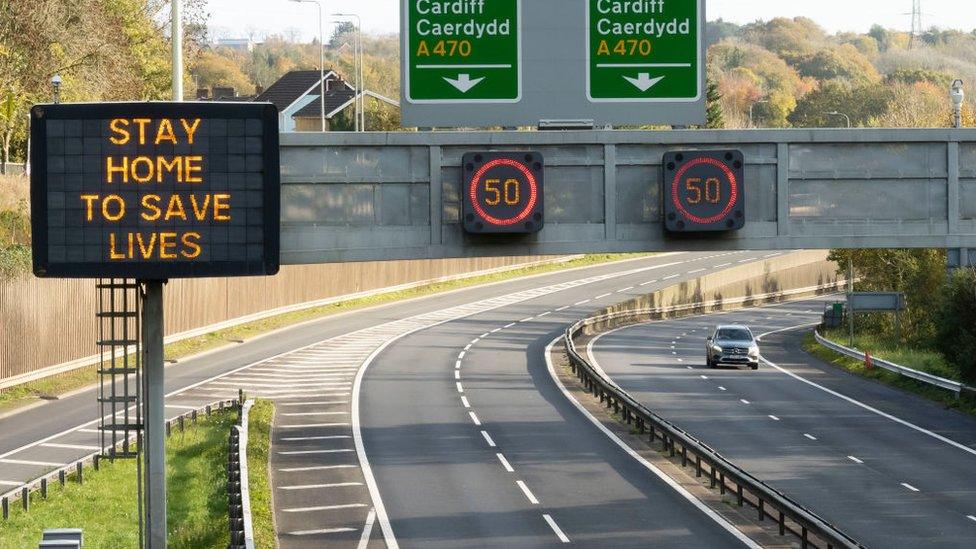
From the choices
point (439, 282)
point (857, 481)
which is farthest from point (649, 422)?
point (439, 282)

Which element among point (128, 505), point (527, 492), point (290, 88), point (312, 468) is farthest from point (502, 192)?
point (290, 88)

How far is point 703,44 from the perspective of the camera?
21031mm

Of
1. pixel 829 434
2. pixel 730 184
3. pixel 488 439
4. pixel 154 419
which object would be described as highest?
pixel 730 184

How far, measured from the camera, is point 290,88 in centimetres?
12331

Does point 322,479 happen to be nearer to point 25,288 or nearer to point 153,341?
point 153,341

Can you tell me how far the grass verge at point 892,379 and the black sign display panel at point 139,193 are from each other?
32.5 m

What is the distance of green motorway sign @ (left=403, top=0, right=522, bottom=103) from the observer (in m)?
20.9

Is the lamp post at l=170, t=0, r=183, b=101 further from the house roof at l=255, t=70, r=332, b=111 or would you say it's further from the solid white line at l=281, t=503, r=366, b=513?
the house roof at l=255, t=70, r=332, b=111

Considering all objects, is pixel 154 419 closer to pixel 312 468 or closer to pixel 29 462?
Result: pixel 312 468

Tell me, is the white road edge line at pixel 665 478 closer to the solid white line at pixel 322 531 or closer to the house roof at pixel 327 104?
the solid white line at pixel 322 531

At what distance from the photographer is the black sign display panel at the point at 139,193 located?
17.4 meters

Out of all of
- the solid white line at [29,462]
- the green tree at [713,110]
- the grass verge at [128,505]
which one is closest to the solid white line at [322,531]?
the grass verge at [128,505]

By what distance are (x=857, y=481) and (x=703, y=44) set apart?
1447 cm

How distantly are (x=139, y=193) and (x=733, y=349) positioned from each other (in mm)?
45337
